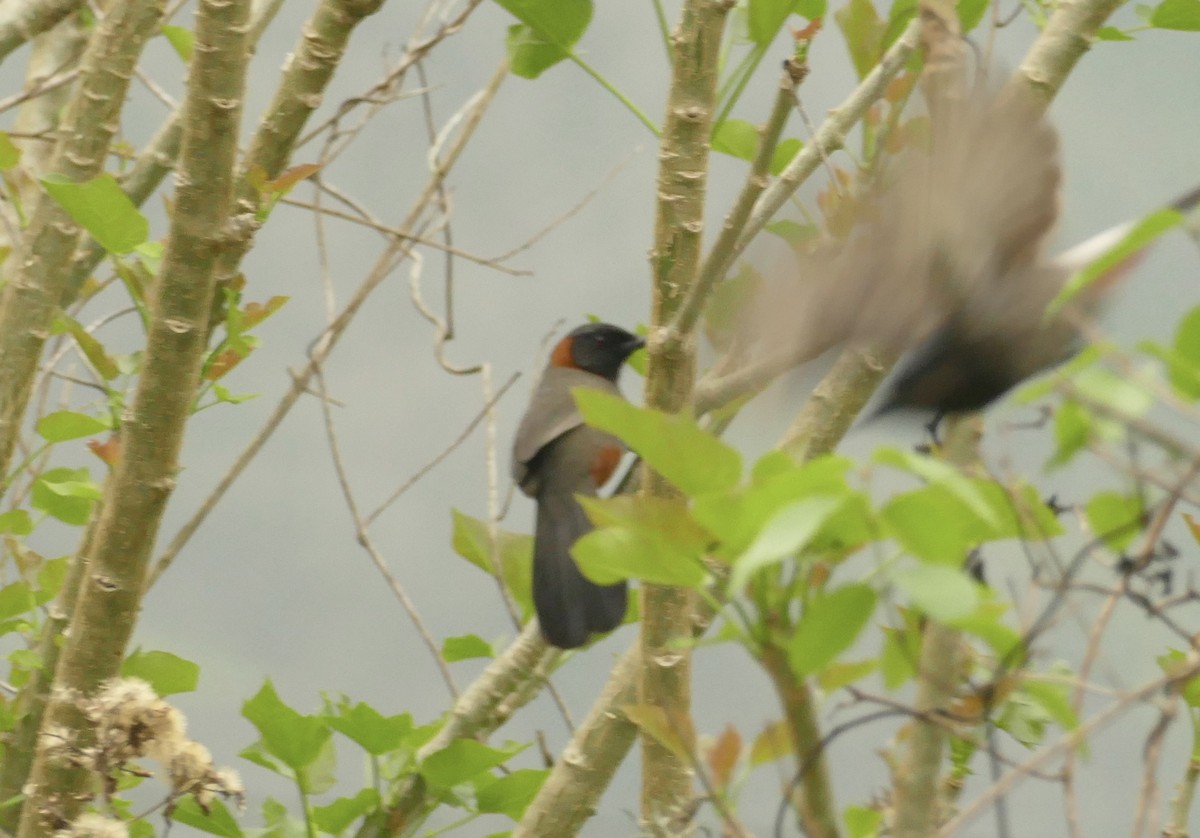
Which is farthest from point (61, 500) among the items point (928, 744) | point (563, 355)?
point (928, 744)

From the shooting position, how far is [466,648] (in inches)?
71.5

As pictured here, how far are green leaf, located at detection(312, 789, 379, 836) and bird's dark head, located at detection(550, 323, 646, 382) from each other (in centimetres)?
163

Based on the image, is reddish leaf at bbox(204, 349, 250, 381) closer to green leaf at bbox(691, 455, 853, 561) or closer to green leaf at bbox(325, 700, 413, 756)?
green leaf at bbox(325, 700, 413, 756)

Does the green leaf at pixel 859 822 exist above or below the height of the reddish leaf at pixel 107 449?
below

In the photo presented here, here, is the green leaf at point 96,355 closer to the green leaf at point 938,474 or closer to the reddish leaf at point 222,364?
the reddish leaf at point 222,364

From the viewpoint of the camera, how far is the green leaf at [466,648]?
1808 millimetres

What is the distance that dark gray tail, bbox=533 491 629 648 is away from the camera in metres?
1.74

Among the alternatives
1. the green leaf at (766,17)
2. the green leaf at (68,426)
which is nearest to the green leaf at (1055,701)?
the green leaf at (766,17)

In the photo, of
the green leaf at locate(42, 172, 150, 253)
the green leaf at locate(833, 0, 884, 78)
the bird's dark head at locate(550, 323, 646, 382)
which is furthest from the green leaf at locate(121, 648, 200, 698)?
the bird's dark head at locate(550, 323, 646, 382)

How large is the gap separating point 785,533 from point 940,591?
0.22ft

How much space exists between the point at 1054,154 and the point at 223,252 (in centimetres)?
79

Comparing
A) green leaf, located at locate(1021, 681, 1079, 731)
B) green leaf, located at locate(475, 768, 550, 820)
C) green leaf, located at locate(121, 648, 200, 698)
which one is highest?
green leaf, located at locate(1021, 681, 1079, 731)

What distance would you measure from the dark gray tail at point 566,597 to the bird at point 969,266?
589 mm

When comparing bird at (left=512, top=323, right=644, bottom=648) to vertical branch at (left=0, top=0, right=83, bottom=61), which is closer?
bird at (left=512, top=323, right=644, bottom=648)
